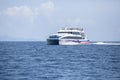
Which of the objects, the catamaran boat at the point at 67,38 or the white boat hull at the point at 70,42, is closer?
the catamaran boat at the point at 67,38

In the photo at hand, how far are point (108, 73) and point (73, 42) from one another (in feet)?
297

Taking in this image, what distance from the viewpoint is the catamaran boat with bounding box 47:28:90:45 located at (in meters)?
130

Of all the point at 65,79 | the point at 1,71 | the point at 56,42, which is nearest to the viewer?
the point at 65,79

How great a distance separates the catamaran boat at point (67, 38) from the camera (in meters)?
130

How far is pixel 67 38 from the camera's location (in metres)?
130

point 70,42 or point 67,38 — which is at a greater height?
point 67,38

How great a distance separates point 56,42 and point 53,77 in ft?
302

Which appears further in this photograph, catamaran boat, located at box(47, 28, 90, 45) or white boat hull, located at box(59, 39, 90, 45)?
white boat hull, located at box(59, 39, 90, 45)

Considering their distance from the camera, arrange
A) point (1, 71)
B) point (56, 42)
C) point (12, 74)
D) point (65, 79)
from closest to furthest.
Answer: point (65, 79), point (12, 74), point (1, 71), point (56, 42)

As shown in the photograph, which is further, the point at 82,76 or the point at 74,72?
the point at 74,72

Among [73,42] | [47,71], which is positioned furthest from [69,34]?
[47,71]

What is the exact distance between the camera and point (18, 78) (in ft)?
127

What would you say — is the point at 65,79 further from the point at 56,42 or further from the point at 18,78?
the point at 56,42

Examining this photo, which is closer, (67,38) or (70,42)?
(67,38)
